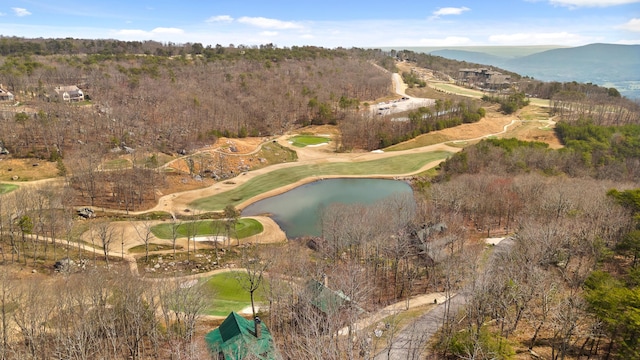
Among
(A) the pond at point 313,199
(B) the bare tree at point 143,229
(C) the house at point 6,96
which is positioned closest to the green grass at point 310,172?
(A) the pond at point 313,199

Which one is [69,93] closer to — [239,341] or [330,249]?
[330,249]

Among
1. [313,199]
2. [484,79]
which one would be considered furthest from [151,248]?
[484,79]

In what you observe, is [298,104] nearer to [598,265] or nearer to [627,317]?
[598,265]

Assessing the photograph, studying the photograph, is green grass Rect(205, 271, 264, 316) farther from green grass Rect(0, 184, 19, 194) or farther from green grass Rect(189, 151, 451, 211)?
green grass Rect(0, 184, 19, 194)

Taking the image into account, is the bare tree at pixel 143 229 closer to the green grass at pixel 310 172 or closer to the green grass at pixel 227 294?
the green grass at pixel 310 172

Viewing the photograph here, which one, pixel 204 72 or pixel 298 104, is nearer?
pixel 298 104

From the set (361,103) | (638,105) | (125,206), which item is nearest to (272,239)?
(125,206)
